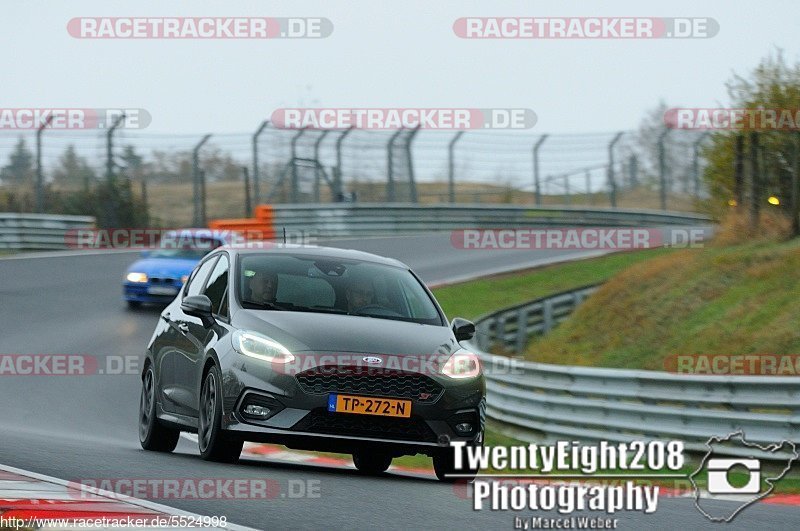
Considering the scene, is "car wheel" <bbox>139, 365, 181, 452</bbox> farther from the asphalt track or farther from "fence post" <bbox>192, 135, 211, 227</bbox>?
"fence post" <bbox>192, 135, 211, 227</bbox>

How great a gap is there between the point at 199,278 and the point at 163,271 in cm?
1101

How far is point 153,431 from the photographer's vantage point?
34.1ft

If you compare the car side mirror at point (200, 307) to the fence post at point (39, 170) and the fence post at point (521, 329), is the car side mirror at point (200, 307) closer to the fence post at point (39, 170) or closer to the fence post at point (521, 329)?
the fence post at point (521, 329)

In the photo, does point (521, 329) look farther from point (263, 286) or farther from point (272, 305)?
point (272, 305)

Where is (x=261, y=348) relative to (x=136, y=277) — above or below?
above

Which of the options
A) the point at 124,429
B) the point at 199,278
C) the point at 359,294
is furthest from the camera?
the point at 124,429

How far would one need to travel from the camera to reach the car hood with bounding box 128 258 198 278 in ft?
70.0

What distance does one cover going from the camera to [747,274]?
63.2ft

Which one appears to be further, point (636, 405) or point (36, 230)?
point (36, 230)

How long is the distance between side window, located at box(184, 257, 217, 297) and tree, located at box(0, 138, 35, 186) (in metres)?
20.5

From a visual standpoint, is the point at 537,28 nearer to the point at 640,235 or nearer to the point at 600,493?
the point at 600,493

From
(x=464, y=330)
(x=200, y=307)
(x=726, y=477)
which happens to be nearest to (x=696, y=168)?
(x=726, y=477)

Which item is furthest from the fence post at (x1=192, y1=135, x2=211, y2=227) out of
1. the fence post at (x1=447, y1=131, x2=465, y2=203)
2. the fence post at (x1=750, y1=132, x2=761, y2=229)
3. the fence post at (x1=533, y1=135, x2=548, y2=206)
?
the fence post at (x1=750, y1=132, x2=761, y2=229)

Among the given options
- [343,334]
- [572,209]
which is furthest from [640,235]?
[343,334]
